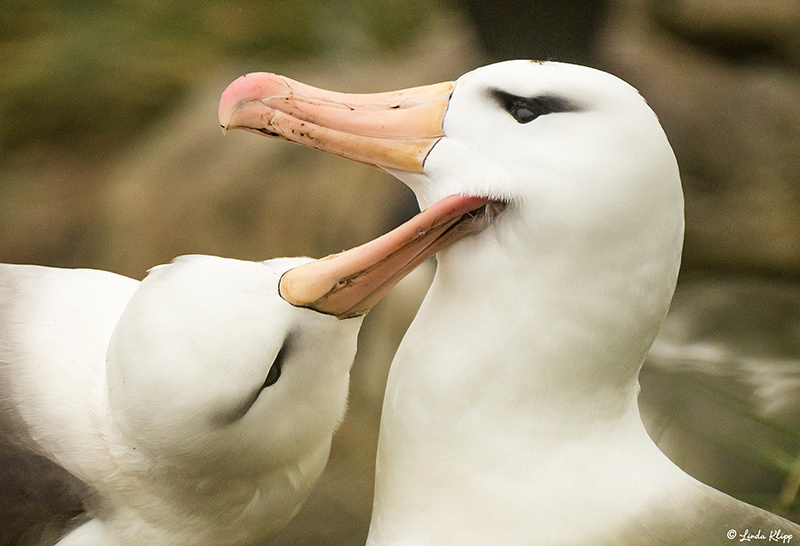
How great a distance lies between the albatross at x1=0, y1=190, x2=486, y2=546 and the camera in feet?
4.63

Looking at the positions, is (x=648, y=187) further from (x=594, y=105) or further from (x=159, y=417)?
(x=159, y=417)

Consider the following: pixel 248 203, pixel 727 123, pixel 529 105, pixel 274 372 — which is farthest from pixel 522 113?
pixel 727 123

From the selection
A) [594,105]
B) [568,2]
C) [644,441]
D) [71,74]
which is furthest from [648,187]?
[71,74]

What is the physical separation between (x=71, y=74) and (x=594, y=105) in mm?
2734

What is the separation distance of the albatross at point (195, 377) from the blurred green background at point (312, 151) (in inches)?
51.2

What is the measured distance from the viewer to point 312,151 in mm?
3338

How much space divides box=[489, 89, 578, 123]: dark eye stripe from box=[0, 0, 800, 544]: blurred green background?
1.85m

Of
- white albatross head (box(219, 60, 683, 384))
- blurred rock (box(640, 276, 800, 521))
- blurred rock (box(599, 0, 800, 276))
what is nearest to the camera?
white albatross head (box(219, 60, 683, 384))

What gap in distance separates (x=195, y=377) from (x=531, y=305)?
549mm

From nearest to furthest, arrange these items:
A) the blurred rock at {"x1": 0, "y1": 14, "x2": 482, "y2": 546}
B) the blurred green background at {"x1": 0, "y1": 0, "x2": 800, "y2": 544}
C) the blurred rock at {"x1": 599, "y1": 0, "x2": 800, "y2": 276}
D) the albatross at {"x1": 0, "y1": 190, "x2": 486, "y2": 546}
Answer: the albatross at {"x1": 0, "y1": 190, "x2": 486, "y2": 546}, the blurred rock at {"x1": 0, "y1": 14, "x2": 482, "y2": 546}, the blurred green background at {"x1": 0, "y1": 0, "x2": 800, "y2": 544}, the blurred rock at {"x1": 599, "y1": 0, "x2": 800, "y2": 276}

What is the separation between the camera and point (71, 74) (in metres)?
3.45
